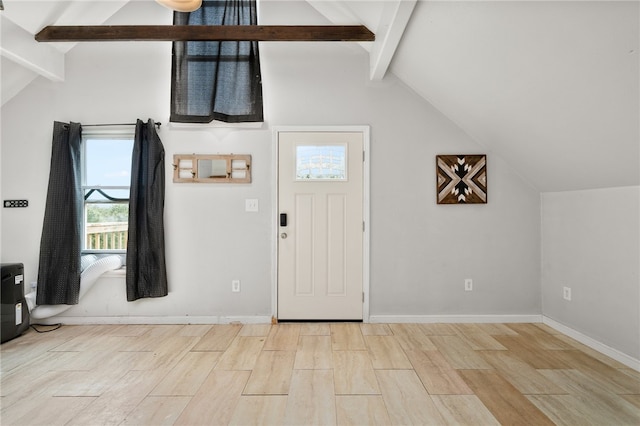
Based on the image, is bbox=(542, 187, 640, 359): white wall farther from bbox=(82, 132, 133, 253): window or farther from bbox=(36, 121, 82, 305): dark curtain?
bbox=(36, 121, 82, 305): dark curtain

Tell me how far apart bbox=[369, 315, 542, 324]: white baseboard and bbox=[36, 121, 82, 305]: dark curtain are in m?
2.97

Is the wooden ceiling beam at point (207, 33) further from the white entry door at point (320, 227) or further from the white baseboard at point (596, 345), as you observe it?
the white baseboard at point (596, 345)

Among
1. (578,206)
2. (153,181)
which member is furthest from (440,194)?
(153,181)

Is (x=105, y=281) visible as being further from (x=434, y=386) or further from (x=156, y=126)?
(x=434, y=386)

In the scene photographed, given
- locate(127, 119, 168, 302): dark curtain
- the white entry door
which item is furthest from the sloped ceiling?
locate(127, 119, 168, 302): dark curtain

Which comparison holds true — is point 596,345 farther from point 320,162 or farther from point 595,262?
point 320,162

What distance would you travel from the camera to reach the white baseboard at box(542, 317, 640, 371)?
7.99 ft

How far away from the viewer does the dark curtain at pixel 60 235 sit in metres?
3.30

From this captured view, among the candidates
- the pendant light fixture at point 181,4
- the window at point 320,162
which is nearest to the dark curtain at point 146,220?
the window at point 320,162

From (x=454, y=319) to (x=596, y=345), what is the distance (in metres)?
1.10

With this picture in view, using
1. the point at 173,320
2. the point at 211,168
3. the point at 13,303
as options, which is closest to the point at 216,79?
the point at 211,168

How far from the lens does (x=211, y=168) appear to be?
3.47m

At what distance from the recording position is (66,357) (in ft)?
8.75

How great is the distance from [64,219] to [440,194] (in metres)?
3.71
